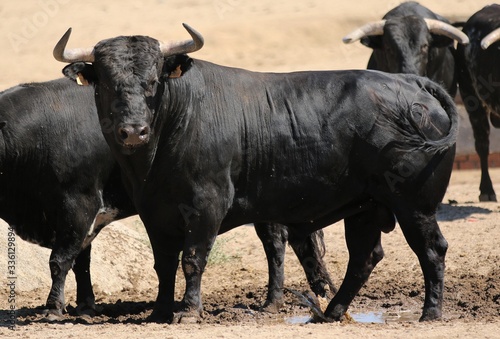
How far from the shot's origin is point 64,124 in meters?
8.69

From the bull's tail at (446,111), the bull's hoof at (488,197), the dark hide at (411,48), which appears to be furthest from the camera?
the bull's hoof at (488,197)

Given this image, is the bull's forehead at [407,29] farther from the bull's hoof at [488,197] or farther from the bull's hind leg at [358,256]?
the bull's hind leg at [358,256]

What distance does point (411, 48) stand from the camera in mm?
13031

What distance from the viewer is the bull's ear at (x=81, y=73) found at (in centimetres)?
741

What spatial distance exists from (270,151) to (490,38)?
633cm

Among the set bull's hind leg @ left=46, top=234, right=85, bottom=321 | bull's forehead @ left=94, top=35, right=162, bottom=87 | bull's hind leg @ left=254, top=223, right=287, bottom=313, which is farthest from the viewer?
bull's hind leg @ left=254, top=223, right=287, bottom=313

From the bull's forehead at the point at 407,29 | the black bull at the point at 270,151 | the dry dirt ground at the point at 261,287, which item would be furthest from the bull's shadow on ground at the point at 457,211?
the black bull at the point at 270,151

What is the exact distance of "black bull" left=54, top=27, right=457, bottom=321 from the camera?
7.36 metres

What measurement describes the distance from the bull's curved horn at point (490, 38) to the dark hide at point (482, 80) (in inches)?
15.0

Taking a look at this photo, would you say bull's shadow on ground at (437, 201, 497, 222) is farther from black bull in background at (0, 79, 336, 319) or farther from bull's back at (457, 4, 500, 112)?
black bull in background at (0, 79, 336, 319)

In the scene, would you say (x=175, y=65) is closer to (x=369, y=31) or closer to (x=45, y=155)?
(x=45, y=155)

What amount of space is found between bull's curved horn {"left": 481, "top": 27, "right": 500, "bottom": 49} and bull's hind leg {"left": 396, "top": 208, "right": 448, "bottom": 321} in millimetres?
5836

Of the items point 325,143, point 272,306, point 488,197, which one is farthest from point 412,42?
point 325,143

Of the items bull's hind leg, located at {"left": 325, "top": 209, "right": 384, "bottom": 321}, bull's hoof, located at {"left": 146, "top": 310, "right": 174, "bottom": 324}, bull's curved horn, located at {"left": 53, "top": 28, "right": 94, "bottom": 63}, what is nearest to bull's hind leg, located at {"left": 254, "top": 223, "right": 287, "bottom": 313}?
bull's hind leg, located at {"left": 325, "top": 209, "right": 384, "bottom": 321}
